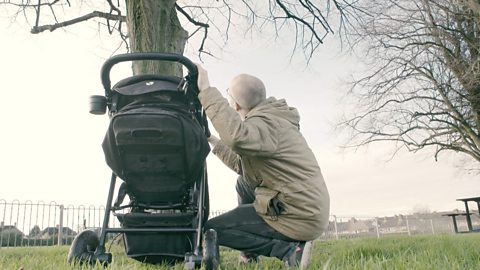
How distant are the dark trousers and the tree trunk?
3531 millimetres

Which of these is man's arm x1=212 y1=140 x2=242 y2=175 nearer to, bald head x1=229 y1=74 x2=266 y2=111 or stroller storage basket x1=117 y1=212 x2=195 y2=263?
bald head x1=229 y1=74 x2=266 y2=111

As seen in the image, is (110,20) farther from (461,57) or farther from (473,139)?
(473,139)

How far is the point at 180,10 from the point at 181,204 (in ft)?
26.4

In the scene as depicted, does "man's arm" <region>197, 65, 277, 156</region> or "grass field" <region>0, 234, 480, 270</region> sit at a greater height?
"man's arm" <region>197, 65, 277, 156</region>

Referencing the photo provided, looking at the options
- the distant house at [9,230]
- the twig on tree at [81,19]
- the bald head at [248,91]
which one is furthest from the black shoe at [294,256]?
the distant house at [9,230]

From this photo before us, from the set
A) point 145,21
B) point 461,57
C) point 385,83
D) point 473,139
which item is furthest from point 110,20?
point 473,139

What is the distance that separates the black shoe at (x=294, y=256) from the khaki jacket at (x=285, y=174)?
0.07 m

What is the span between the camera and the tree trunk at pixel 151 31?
6.01 meters

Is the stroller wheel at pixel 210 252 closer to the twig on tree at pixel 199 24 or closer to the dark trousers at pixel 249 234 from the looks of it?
the dark trousers at pixel 249 234

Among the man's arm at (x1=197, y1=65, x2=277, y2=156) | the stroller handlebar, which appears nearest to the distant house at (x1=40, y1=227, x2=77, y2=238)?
the stroller handlebar

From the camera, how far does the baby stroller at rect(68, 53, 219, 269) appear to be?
96.7 inches

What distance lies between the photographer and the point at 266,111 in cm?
263

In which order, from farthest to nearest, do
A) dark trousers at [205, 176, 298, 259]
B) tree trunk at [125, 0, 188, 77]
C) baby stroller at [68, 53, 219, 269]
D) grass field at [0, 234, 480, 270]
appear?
tree trunk at [125, 0, 188, 77] < dark trousers at [205, 176, 298, 259] < baby stroller at [68, 53, 219, 269] < grass field at [0, 234, 480, 270]

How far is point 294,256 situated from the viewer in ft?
8.84
